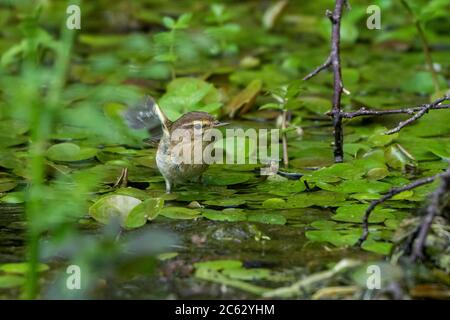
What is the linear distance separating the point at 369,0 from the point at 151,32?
7.73ft

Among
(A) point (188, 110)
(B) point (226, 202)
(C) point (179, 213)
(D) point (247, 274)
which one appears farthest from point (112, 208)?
(A) point (188, 110)

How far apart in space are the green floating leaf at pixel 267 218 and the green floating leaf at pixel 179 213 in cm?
31

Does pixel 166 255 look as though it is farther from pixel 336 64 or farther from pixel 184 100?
pixel 184 100

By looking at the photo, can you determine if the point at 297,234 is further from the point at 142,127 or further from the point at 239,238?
the point at 142,127

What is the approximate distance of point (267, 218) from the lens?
4.95 metres

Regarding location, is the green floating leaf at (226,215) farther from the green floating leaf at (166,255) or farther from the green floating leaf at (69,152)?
the green floating leaf at (69,152)

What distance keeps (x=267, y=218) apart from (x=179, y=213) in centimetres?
50

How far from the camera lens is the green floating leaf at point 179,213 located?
16.4ft

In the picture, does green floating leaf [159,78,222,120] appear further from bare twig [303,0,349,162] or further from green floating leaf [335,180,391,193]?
green floating leaf [335,180,391,193]

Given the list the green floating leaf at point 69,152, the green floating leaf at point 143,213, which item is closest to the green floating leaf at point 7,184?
the green floating leaf at point 69,152

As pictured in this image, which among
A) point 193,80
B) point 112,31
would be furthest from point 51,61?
point 193,80

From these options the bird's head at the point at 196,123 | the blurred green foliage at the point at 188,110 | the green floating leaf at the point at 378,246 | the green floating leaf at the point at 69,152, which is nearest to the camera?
the blurred green foliage at the point at 188,110

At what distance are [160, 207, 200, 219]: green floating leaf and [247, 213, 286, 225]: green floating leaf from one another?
31 cm

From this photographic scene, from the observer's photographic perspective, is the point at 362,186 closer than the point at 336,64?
Yes
